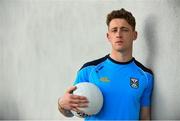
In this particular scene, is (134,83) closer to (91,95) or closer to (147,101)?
(147,101)

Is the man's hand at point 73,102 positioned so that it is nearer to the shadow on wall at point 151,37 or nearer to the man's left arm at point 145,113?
the man's left arm at point 145,113

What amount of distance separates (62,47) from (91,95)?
0.85m

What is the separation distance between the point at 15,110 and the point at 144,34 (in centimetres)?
142

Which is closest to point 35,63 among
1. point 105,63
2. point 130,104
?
point 105,63

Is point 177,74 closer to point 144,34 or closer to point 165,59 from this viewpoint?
point 165,59

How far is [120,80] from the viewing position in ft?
7.89

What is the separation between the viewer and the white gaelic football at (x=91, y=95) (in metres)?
2.28

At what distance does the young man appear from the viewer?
2.36m

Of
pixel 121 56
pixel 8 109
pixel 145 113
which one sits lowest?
pixel 8 109

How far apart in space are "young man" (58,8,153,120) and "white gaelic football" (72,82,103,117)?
47mm

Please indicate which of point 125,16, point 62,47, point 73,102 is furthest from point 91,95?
point 62,47

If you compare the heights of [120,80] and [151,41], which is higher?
[151,41]

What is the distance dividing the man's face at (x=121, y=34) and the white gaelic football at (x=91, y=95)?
0.27 meters

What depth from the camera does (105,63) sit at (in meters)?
2.49
